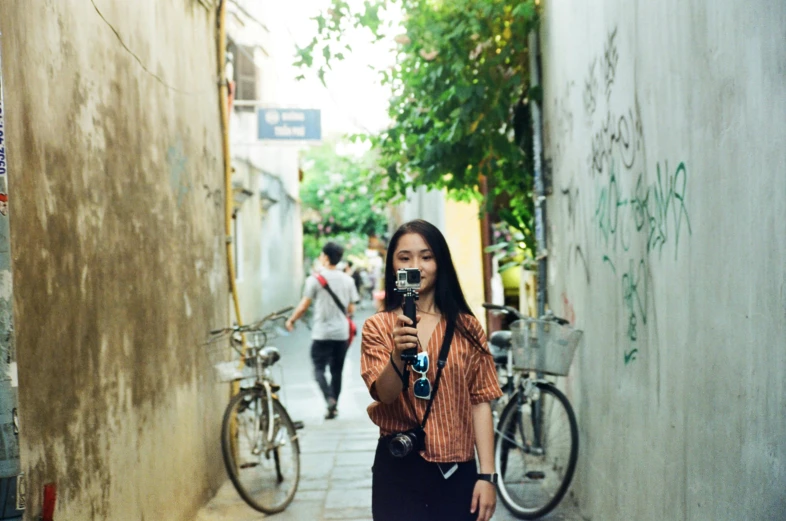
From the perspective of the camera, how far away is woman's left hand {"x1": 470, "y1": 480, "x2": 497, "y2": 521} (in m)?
3.02

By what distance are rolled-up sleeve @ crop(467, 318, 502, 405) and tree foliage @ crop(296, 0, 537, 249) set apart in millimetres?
4389

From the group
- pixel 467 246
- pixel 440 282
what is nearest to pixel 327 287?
pixel 467 246

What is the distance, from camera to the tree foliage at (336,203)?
3956 cm

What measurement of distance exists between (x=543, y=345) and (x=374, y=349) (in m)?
2.43

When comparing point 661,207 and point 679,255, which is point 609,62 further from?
point 679,255

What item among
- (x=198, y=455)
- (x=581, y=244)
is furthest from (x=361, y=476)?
(x=581, y=244)

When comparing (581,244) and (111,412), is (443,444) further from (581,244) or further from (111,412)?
(581,244)

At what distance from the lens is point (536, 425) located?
557 centimetres

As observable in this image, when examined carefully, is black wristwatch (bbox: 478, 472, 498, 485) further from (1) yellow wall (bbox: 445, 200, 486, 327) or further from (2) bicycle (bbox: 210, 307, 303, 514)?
(1) yellow wall (bbox: 445, 200, 486, 327)

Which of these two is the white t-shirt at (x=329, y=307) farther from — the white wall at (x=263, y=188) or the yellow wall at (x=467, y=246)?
the yellow wall at (x=467, y=246)

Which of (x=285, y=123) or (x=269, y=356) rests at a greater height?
(x=285, y=123)

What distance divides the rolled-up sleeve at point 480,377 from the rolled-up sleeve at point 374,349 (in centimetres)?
29

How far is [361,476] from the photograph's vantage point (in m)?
6.82

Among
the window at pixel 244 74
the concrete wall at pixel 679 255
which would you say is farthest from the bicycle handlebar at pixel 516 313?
the window at pixel 244 74
